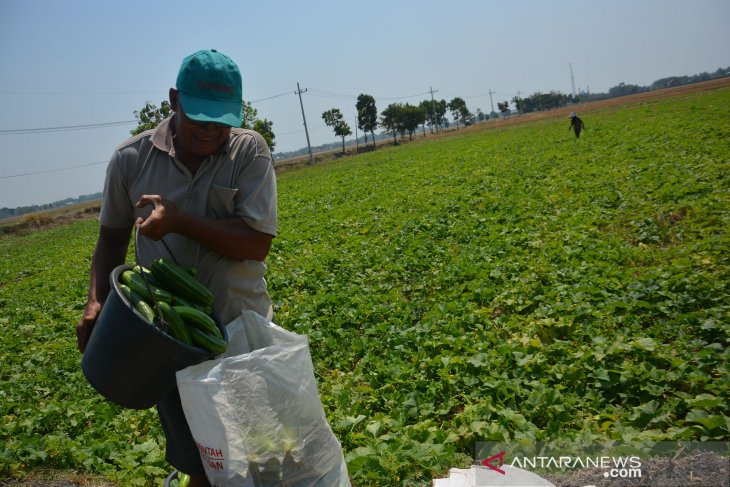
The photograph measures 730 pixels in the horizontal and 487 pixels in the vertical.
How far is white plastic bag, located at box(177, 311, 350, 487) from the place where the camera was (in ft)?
6.52

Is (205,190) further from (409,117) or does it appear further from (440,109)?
(440,109)

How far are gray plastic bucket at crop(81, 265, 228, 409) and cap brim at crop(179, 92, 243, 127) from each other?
74 centimetres

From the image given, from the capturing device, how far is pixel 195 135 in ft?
7.61

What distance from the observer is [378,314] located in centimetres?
655

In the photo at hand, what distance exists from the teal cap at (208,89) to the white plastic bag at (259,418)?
0.97 meters

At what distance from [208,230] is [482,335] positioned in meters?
3.49

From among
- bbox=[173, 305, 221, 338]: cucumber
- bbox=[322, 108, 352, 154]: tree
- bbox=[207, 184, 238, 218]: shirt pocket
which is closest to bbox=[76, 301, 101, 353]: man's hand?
bbox=[173, 305, 221, 338]: cucumber

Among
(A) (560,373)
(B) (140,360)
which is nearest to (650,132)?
(A) (560,373)

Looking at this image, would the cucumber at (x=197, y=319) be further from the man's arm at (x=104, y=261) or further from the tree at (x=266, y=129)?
the tree at (x=266, y=129)

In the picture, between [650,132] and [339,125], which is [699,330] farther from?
[339,125]

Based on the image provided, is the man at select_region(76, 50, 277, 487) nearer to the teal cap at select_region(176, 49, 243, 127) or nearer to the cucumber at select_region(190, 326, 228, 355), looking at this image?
the teal cap at select_region(176, 49, 243, 127)

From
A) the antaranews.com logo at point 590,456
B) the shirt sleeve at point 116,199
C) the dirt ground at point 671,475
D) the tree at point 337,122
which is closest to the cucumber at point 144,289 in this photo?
the shirt sleeve at point 116,199

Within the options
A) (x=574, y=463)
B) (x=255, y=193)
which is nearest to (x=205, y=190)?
(x=255, y=193)

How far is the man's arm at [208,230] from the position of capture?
210cm
